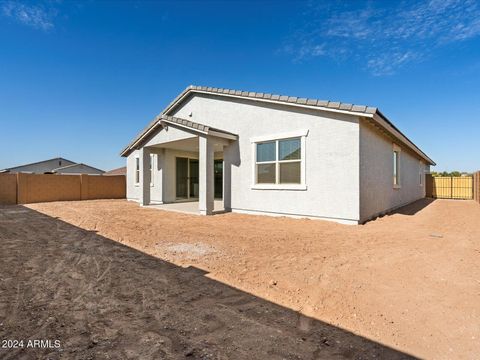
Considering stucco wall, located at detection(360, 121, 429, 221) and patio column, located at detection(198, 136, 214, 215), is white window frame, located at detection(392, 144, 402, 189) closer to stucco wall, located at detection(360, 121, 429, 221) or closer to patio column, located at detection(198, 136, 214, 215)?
stucco wall, located at detection(360, 121, 429, 221)

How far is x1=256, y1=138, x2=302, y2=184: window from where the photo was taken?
895 centimetres

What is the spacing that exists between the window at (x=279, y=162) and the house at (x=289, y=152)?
0.12ft

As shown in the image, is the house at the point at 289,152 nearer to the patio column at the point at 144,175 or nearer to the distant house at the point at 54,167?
the patio column at the point at 144,175

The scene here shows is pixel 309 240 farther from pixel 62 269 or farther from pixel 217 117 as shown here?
pixel 217 117

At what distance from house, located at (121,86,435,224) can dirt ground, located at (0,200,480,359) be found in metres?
2.35

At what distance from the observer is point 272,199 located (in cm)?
957

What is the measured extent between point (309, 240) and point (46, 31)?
44.7ft

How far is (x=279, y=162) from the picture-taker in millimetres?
9406

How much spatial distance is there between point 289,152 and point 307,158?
Answer: 81 centimetres

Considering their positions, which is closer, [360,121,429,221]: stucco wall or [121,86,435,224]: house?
[121,86,435,224]: house

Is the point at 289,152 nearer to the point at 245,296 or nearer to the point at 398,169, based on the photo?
the point at 245,296

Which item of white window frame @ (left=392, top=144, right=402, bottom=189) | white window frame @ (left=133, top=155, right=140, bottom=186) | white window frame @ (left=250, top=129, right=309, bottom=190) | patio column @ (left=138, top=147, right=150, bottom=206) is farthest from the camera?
white window frame @ (left=133, top=155, right=140, bottom=186)

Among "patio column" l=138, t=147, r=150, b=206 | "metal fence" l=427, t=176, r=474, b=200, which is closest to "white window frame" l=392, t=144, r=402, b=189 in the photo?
"patio column" l=138, t=147, r=150, b=206

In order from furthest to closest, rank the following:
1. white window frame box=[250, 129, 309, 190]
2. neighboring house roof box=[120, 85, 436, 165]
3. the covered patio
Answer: the covered patio → white window frame box=[250, 129, 309, 190] → neighboring house roof box=[120, 85, 436, 165]
